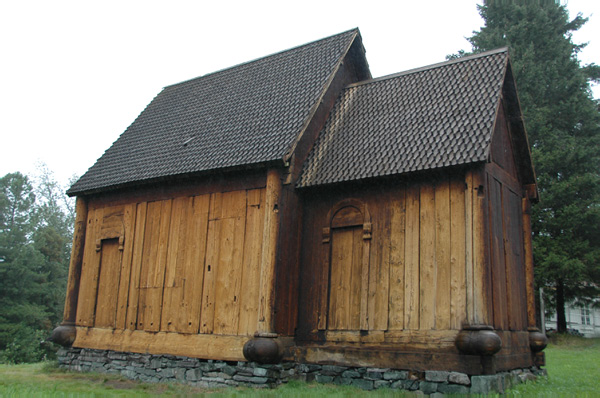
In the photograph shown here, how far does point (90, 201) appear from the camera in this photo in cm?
1683

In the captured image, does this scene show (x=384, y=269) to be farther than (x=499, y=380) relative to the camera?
Yes

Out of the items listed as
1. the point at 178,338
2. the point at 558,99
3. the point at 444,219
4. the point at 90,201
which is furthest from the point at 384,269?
the point at 558,99

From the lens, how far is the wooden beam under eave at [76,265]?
52.9 ft

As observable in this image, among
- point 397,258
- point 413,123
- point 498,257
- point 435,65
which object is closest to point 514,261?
point 498,257

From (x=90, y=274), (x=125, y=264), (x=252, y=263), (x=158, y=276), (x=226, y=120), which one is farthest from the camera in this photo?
(x=90, y=274)

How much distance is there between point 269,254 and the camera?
485 inches

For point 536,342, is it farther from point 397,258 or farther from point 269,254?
point 269,254

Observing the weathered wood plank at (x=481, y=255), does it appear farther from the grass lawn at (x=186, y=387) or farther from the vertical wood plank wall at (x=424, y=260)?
the grass lawn at (x=186, y=387)

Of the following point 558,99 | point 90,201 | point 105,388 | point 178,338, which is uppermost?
point 558,99

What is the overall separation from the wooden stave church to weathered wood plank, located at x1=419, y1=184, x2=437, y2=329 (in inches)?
1.1

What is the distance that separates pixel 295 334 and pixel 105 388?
4236mm

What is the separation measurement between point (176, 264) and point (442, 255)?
6.58 m

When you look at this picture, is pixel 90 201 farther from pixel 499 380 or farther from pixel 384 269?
pixel 499 380

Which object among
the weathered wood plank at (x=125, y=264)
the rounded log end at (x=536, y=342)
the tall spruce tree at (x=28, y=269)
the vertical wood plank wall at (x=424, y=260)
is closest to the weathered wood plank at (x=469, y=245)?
the vertical wood plank wall at (x=424, y=260)
